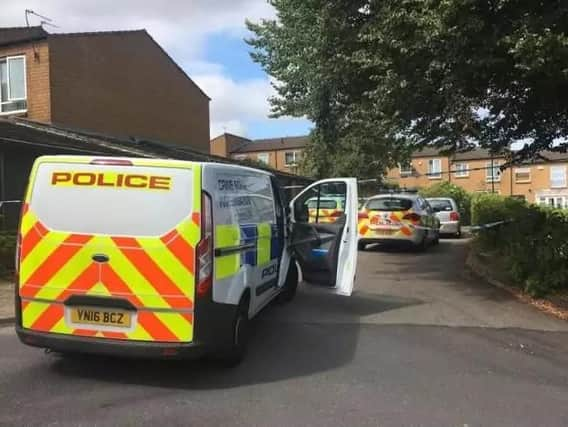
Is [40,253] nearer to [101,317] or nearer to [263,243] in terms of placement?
[101,317]

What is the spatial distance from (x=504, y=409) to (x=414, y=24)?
490 centimetres

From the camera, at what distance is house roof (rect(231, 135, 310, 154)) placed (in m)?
68.7

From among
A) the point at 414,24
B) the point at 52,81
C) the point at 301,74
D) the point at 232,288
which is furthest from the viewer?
the point at 52,81

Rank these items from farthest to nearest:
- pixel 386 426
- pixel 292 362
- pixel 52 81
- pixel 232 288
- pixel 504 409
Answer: pixel 52 81
pixel 292 362
pixel 232 288
pixel 504 409
pixel 386 426

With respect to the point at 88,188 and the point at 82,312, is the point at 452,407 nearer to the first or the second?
the point at 82,312

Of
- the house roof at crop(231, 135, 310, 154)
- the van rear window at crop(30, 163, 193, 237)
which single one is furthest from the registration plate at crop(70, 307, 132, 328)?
the house roof at crop(231, 135, 310, 154)

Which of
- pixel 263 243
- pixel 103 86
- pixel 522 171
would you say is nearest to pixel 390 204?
pixel 263 243

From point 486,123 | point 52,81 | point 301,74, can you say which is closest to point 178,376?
point 486,123

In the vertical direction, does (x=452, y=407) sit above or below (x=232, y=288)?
below

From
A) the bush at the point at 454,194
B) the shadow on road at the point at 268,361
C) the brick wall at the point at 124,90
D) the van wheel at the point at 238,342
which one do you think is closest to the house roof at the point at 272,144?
the bush at the point at 454,194

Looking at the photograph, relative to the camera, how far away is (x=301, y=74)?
1644 cm

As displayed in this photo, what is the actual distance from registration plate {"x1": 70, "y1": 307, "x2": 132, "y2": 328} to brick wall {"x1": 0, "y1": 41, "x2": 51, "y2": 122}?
17510 mm

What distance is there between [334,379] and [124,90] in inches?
875

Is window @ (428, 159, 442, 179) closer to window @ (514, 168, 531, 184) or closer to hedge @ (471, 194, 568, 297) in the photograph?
window @ (514, 168, 531, 184)
